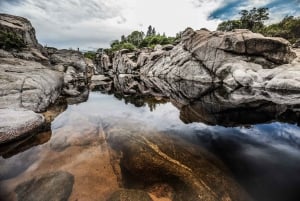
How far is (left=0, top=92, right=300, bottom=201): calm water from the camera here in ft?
15.0

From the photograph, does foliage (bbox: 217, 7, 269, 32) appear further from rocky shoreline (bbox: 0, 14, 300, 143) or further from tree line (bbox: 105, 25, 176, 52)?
rocky shoreline (bbox: 0, 14, 300, 143)

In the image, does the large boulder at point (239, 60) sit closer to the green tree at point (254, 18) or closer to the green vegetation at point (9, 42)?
the green vegetation at point (9, 42)

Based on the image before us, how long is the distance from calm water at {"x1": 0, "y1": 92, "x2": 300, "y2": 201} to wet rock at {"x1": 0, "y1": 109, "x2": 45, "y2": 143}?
340 millimetres

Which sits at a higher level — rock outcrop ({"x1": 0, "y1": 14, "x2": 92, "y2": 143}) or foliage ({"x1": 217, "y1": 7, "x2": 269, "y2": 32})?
foliage ({"x1": 217, "y1": 7, "x2": 269, "y2": 32})

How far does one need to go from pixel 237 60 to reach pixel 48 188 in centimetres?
2688

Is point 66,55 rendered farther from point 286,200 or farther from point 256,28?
point 256,28

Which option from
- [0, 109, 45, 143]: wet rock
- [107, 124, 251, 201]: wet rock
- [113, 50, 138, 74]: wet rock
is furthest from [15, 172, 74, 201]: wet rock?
[113, 50, 138, 74]: wet rock

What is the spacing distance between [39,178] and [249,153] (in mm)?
6058

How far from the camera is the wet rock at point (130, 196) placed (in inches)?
159

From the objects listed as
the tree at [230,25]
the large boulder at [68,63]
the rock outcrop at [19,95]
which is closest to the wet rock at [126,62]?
the large boulder at [68,63]

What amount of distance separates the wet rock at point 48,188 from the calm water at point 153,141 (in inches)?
6.4

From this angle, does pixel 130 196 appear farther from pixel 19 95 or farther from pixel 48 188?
pixel 19 95

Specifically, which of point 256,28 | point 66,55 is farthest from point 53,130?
point 256,28

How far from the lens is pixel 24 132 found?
7.02 meters
